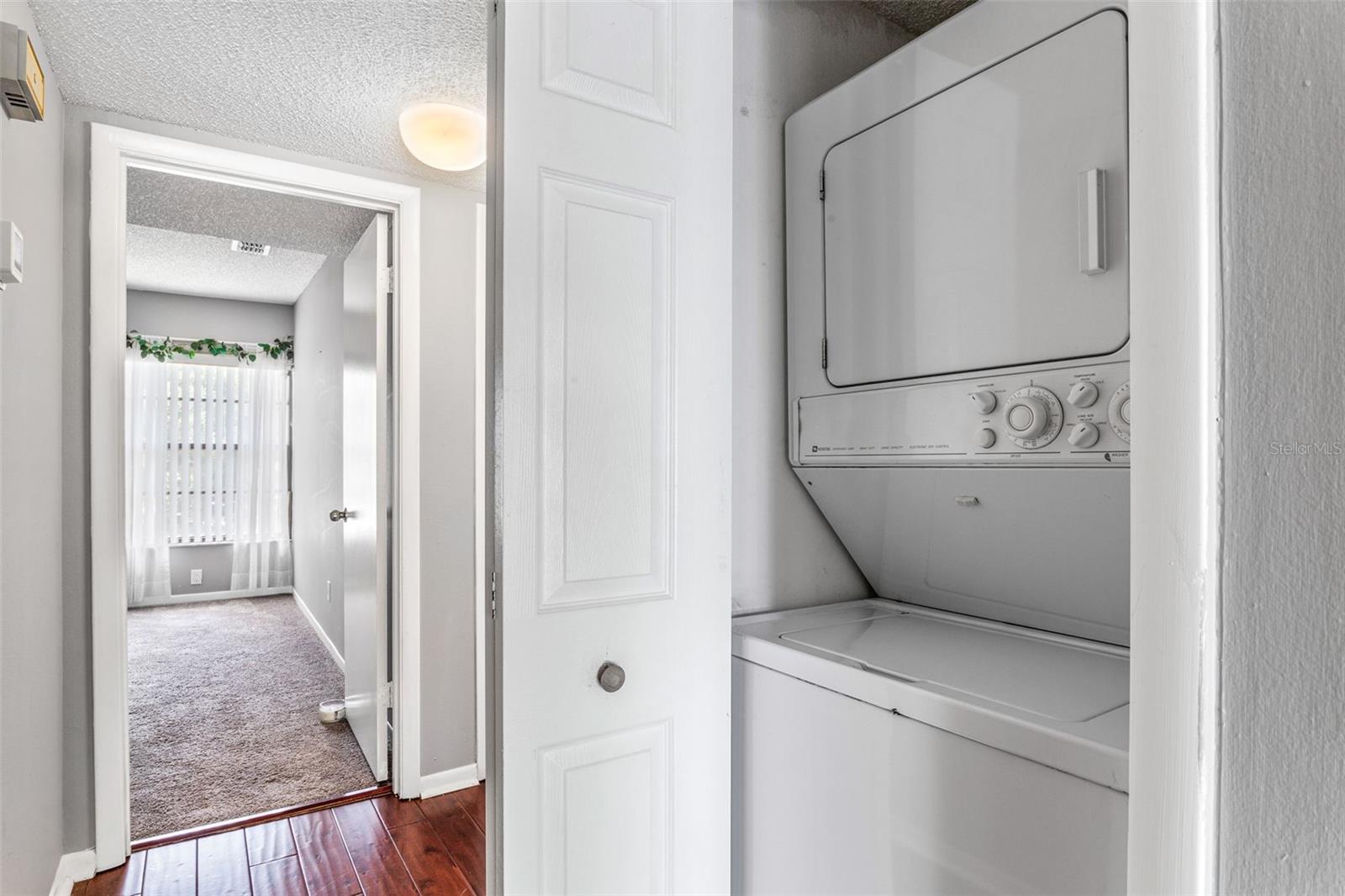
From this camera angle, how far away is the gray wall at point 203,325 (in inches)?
229

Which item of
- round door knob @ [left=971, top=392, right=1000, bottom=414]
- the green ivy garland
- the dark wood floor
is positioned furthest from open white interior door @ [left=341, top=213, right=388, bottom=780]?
the green ivy garland

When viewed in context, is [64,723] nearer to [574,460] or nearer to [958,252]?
[574,460]

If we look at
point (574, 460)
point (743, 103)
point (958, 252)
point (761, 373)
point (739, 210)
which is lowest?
point (574, 460)

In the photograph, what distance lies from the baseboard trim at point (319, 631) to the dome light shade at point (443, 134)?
2.53 metres

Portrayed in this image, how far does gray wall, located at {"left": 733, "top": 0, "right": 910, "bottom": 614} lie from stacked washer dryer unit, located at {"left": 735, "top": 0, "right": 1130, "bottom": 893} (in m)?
0.05

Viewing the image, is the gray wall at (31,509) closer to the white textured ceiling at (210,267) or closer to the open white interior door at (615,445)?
the open white interior door at (615,445)

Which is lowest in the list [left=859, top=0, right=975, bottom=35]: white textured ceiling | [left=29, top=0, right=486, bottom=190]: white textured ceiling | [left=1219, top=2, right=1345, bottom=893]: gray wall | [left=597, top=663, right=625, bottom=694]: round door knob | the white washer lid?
[left=597, top=663, right=625, bottom=694]: round door knob

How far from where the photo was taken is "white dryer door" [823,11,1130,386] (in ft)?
3.36

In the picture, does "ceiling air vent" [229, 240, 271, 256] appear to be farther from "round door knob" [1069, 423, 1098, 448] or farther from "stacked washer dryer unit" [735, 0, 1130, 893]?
"round door knob" [1069, 423, 1098, 448]

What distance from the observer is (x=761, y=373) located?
1600 mm

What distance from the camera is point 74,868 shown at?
2.11 metres

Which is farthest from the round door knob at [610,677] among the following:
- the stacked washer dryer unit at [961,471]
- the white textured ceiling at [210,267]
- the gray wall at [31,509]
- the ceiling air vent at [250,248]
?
the ceiling air vent at [250,248]

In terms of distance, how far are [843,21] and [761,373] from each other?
0.91m

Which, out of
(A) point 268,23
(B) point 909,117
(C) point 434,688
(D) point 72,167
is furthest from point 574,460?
(D) point 72,167
